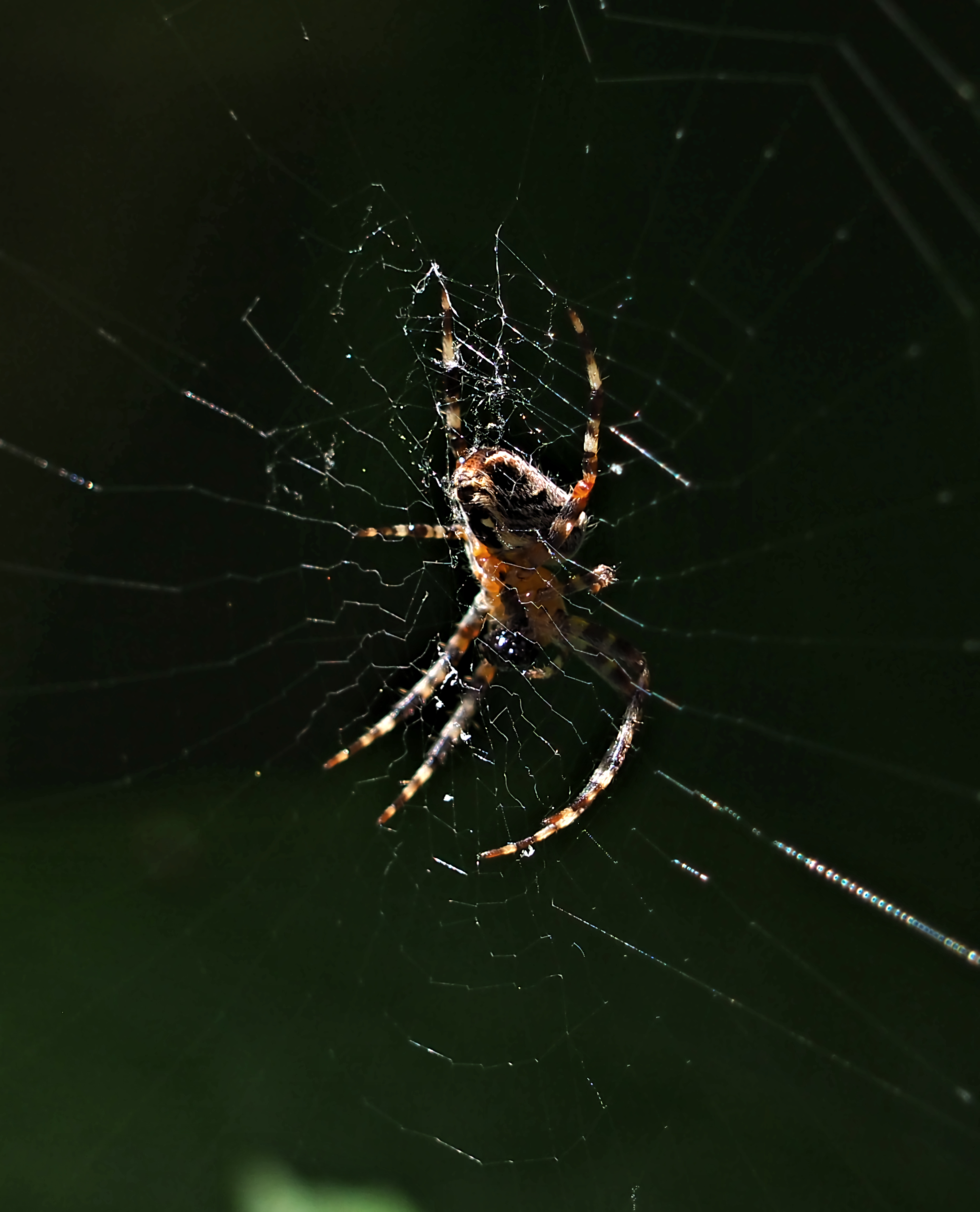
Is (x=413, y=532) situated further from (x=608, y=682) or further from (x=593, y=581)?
(x=608, y=682)

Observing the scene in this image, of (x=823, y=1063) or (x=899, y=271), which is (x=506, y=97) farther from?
(x=823, y=1063)

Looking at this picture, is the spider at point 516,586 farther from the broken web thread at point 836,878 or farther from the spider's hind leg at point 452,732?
the broken web thread at point 836,878

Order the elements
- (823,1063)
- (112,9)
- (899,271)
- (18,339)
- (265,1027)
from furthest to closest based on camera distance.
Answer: (265,1027) < (823,1063) < (18,339) < (112,9) < (899,271)

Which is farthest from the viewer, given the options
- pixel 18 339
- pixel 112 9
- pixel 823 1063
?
pixel 823 1063

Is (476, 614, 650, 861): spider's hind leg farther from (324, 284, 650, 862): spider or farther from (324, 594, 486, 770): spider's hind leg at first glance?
(324, 594, 486, 770): spider's hind leg

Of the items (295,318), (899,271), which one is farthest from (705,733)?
(295,318)

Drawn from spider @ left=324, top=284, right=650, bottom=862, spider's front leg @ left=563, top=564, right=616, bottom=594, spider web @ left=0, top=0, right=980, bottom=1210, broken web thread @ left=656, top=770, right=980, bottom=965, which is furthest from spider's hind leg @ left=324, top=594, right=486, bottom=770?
broken web thread @ left=656, top=770, right=980, bottom=965

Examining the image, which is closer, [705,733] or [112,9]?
[112,9]
